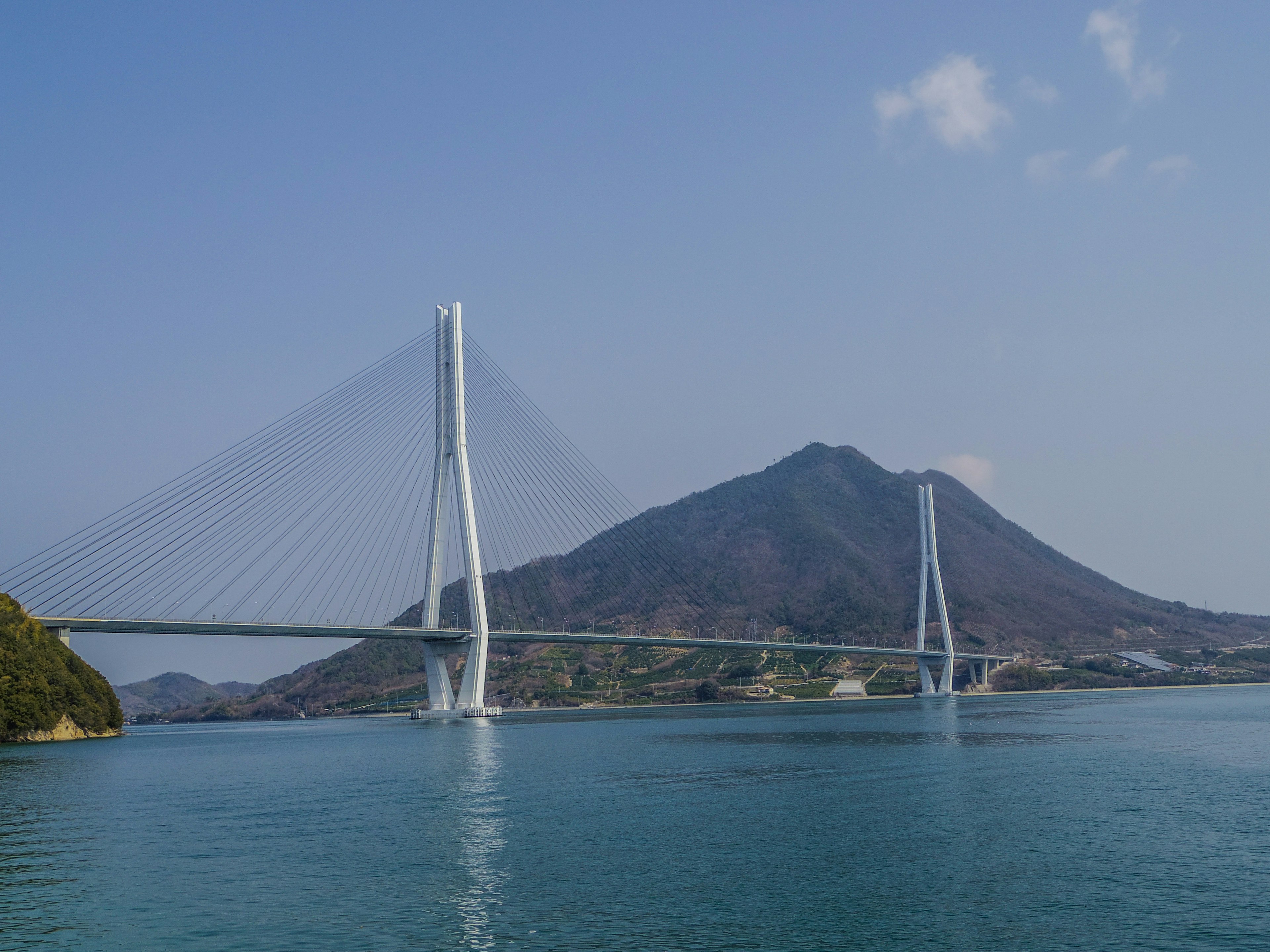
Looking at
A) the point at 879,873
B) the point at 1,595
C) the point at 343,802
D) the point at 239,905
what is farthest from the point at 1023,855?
the point at 1,595

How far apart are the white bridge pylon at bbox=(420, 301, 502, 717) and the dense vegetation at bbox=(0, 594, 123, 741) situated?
18627mm

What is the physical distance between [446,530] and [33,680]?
2153 centimetres

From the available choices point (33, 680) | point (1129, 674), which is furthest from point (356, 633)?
point (1129, 674)

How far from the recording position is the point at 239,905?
620 inches

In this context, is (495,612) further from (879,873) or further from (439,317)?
(879,873)

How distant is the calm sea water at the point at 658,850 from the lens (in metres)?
13.9

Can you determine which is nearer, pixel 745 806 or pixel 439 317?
pixel 745 806

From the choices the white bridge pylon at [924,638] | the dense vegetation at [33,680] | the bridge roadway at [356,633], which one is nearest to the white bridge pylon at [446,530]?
the bridge roadway at [356,633]

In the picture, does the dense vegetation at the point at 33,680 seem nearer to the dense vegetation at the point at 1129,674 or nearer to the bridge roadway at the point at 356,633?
the bridge roadway at the point at 356,633

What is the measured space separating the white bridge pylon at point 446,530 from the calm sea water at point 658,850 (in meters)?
19.4

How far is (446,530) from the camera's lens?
59312mm

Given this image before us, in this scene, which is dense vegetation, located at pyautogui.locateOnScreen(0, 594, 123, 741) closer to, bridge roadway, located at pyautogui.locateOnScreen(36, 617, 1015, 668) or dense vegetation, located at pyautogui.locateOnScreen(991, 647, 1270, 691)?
bridge roadway, located at pyautogui.locateOnScreen(36, 617, 1015, 668)

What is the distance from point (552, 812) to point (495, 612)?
4448 inches

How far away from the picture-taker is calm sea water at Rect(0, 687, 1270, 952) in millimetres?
13945
